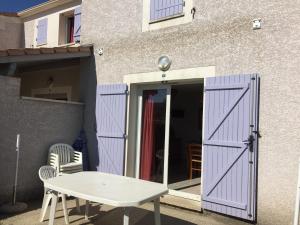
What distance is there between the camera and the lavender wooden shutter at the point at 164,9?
288 inches

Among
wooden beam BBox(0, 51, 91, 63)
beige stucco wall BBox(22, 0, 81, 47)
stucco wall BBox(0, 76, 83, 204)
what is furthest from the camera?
beige stucco wall BBox(22, 0, 81, 47)

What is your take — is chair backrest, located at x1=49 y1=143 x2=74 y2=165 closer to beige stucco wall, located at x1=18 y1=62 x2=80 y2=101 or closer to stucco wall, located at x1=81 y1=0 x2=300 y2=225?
beige stucco wall, located at x1=18 y1=62 x2=80 y2=101

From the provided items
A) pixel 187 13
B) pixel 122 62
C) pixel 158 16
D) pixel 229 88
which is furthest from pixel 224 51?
pixel 122 62

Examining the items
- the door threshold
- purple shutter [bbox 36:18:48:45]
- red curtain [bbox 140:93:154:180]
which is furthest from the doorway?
purple shutter [bbox 36:18:48:45]

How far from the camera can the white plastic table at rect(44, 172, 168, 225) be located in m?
3.96

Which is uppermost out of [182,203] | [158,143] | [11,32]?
[11,32]

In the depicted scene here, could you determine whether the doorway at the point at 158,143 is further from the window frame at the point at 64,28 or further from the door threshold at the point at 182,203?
the window frame at the point at 64,28

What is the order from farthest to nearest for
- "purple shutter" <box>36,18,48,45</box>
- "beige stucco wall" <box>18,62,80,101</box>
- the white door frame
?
"purple shutter" <box>36,18,48,45</box> < "beige stucco wall" <box>18,62,80,101</box> < the white door frame

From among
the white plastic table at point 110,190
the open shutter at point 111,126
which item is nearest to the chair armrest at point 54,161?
the open shutter at point 111,126

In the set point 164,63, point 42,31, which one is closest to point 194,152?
point 164,63

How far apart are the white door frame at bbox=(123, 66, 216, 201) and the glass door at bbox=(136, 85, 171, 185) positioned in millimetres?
148

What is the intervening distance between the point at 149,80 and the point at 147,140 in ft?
4.69

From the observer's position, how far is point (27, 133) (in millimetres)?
7469

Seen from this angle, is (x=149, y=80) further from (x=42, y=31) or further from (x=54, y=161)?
(x=42, y=31)
